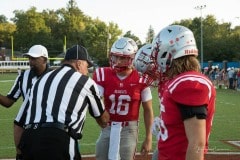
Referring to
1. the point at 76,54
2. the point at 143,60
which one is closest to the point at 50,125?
the point at 76,54

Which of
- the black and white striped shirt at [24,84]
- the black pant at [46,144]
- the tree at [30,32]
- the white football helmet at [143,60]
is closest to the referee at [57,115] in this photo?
the black pant at [46,144]

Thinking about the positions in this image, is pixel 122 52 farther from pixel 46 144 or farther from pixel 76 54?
pixel 46 144

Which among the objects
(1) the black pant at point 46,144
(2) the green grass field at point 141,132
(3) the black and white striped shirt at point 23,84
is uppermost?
(3) the black and white striped shirt at point 23,84

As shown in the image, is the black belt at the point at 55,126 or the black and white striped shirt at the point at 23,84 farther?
the black and white striped shirt at the point at 23,84

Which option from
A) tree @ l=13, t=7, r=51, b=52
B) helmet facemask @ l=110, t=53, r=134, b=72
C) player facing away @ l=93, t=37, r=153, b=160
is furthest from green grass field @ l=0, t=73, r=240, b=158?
tree @ l=13, t=7, r=51, b=52

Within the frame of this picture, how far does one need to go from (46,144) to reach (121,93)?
1708mm

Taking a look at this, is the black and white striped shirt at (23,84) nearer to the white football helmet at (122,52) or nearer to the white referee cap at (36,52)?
the white referee cap at (36,52)

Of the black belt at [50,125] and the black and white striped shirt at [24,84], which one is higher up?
the black and white striped shirt at [24,84]

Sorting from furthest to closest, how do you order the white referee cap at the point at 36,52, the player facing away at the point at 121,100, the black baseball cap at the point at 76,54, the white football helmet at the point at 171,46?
the white referee cap at the point at 36,52
the player facing away at the point at 121,100
the black baseball cap at the point at 76,54
the white football helmet at the point at 171,46

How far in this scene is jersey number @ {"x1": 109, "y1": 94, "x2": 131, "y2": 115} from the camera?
498 centimetres

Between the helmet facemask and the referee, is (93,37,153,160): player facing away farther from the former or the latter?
the referee

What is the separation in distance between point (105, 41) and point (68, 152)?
73.2 meters

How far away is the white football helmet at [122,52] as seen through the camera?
16.2 feet

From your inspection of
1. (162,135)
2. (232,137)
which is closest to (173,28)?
(162,135)
